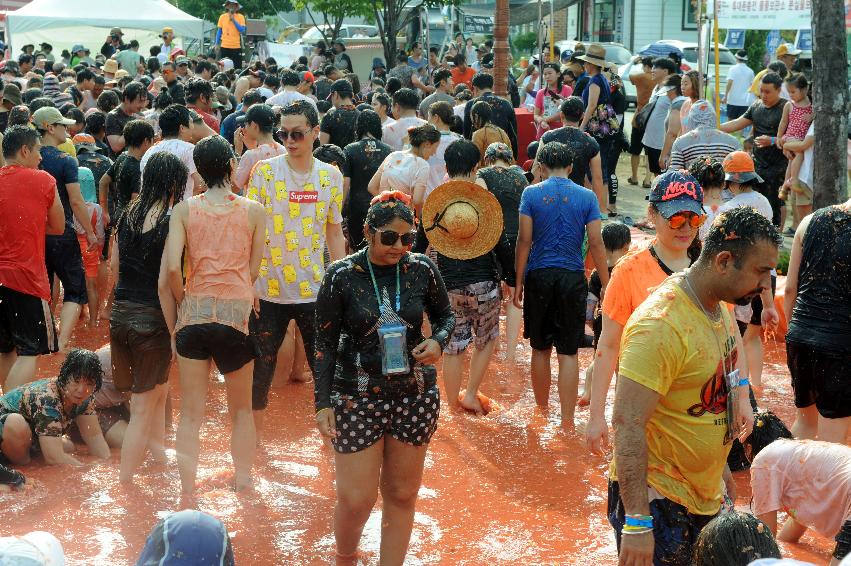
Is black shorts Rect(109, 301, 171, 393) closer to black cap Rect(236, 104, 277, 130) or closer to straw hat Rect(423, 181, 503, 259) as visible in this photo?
straw hat Rect(423, 181, 503, 259)

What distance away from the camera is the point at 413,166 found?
344 inches

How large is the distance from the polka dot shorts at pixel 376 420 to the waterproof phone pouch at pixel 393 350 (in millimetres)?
159

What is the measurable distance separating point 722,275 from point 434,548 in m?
2.64

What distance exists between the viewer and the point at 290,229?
658 cm

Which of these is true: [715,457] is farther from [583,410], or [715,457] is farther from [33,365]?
[33,365]

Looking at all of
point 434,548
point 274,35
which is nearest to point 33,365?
point 434,548

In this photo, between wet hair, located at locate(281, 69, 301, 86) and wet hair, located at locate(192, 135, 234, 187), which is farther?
wet hair, located at locate(281, 69, 301, 86)

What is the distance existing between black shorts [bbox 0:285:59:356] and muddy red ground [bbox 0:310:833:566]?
Answer: 1080mm

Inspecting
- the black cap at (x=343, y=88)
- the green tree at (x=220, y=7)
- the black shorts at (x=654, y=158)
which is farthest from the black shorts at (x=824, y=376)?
the green tree at (x=220, y=7)

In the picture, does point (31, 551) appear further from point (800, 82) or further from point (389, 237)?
point (800, 82)

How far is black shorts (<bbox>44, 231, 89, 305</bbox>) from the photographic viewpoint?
8.72m

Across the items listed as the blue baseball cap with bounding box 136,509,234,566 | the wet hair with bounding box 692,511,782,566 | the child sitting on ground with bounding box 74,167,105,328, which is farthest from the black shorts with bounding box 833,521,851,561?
the child sitting on ground with bounding box 74,167,105,328

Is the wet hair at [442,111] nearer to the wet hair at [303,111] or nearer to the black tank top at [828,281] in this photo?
the wet hair at [303,111]

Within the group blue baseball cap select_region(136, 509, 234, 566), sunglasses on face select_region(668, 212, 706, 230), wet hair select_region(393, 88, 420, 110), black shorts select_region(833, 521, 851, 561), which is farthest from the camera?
wet hair select_region(393, 88, 420, 110)
